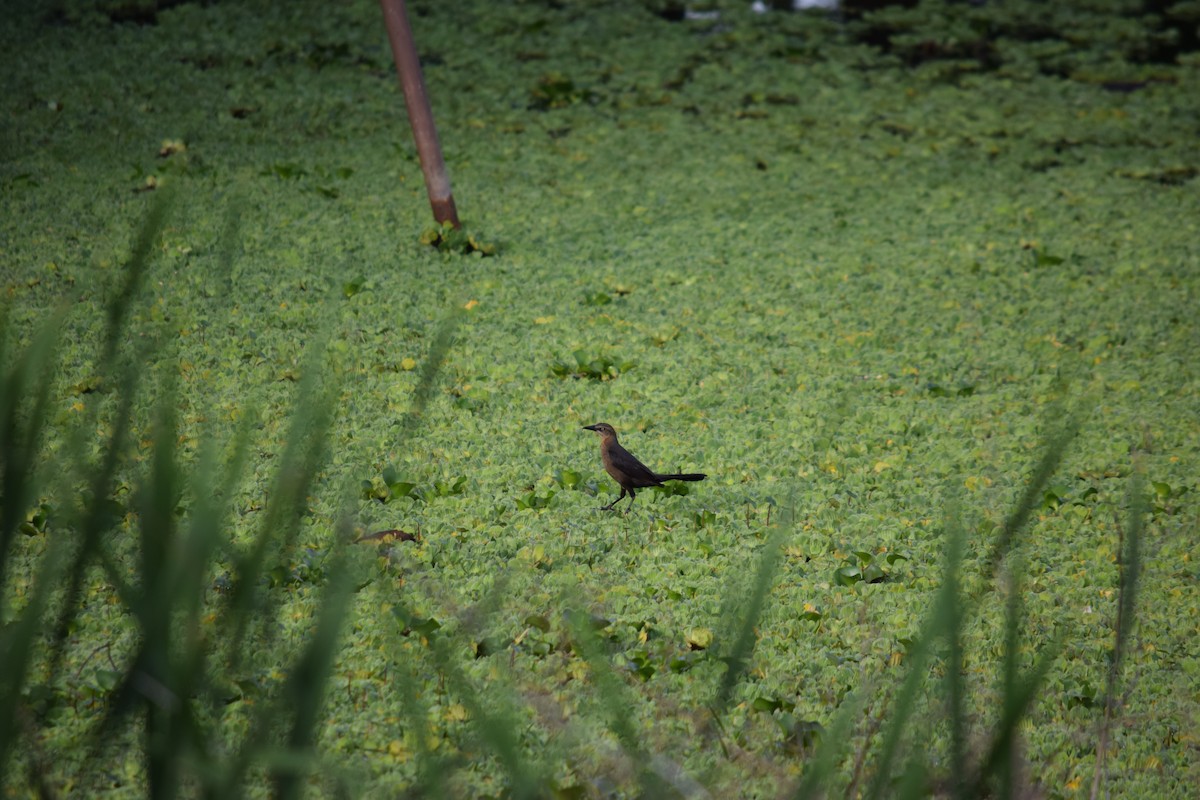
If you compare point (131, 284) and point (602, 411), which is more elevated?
point (131, 284)

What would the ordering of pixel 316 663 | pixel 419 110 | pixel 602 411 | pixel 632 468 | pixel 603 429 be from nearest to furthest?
pixel 316 663, pixel 632 468, pixel 603 429, pixel 602 411, pixel 419 110

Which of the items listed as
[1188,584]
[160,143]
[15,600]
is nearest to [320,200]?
[160,143]

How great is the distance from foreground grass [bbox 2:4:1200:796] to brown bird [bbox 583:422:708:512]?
11cm

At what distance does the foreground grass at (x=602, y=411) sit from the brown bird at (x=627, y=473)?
0.36 ft

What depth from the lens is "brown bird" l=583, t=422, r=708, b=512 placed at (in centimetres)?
347

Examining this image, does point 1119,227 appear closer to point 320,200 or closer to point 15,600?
point 320,200

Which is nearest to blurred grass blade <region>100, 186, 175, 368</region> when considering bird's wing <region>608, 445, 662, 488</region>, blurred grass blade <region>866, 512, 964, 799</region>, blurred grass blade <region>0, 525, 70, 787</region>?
blurred grass blade <region>0, 525, 70, 787</region>

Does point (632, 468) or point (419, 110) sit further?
point (419, 110)

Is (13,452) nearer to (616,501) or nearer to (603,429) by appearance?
(616,501)

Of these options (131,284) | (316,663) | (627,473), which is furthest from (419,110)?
(316,663)

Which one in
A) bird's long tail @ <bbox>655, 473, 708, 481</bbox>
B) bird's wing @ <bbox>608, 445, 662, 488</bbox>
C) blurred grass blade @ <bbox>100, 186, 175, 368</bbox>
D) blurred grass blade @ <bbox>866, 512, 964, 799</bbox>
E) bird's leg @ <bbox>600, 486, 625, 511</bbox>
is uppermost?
blurred grass blade @ <bbox>100, 186, 175, 368</bbox>

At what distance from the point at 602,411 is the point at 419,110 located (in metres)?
1.80

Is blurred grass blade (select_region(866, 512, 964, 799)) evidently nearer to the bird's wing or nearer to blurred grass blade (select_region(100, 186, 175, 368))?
blurred grass blade (select_region(100, 186, 175, 368))

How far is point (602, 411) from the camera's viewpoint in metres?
4.09
